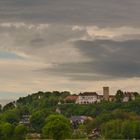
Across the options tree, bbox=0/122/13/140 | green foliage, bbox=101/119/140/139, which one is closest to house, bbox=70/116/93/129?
green foliage, bbox=101/119/140/139

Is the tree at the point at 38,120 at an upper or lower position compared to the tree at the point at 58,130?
upper

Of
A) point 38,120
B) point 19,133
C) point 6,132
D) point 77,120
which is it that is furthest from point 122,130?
point 77,120

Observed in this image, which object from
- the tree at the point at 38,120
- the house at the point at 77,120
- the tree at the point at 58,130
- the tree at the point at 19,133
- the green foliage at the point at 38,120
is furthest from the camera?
the house at the point at 77,120

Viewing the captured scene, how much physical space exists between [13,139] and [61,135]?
284 inches

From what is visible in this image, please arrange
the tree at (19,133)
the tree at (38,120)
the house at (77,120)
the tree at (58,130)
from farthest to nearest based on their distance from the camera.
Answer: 1. the house at (77,120)
2. the tree at (38,120)
3. the tree at (19,133)
4. the tree at (58,130)

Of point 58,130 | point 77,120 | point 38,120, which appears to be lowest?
point 58,130

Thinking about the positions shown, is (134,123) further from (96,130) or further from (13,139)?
(13,139)

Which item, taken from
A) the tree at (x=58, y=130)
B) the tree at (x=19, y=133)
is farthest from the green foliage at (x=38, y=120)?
the tree at (x=58, y=130)

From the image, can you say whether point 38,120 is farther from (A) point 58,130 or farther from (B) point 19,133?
(A) point 58,130

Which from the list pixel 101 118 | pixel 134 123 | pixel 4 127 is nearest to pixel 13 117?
pixel 101 118

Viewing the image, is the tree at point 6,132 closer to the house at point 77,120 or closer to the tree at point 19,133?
→ the tree at point 19,133

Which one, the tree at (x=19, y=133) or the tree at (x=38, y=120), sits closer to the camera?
the tree at (x=19, y=133)

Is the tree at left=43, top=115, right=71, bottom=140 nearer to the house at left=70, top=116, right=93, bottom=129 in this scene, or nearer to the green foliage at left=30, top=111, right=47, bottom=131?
the green foliage at left=30, top=111, right=47, bottom=131

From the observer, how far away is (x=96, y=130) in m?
146
